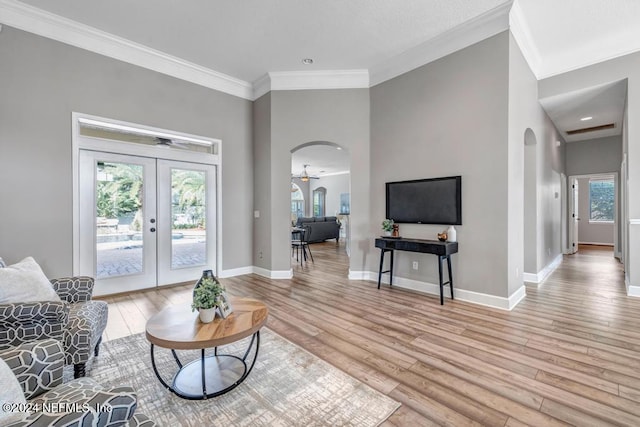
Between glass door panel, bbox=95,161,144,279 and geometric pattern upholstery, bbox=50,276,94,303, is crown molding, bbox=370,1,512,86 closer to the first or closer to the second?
glass door panel, bbox=95,161,144,279

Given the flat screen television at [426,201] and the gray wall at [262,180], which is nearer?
the flat screen television at [426,201]

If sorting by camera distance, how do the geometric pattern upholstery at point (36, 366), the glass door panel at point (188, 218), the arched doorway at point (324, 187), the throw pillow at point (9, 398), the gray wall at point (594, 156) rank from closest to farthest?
the throw pillow at point (9, 398), the geometric pattern upholstery at point (36, 366), the glass door panel at point (188, 218), the gray wall at point (594, 156), the arched doorway at point (324, 187)

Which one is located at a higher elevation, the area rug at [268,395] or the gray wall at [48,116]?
the gray wall at [48,116]

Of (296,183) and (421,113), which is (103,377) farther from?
(296,183)

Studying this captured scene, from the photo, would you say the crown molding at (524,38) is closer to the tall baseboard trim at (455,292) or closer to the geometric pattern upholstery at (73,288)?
the tall baseboard trim at (455,292)

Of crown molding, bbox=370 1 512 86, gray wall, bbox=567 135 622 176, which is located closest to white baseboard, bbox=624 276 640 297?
crown molding, bbox=370 1 512 86

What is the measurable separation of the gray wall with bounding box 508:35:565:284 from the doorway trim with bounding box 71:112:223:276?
438cm

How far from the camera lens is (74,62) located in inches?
146

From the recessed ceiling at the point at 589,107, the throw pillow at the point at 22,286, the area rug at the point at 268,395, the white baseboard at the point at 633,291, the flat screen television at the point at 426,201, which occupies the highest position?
the recessed ceiling at the point at 589,107

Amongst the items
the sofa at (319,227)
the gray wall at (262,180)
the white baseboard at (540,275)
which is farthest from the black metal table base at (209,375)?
the sofa at (319,227)

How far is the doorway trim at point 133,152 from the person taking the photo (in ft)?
12.2

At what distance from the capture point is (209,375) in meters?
2.12

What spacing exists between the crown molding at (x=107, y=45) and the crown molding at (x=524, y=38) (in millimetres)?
4122

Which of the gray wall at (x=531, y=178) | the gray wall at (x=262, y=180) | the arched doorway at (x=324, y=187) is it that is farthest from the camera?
the arched doorway at (x=324, y=187)
